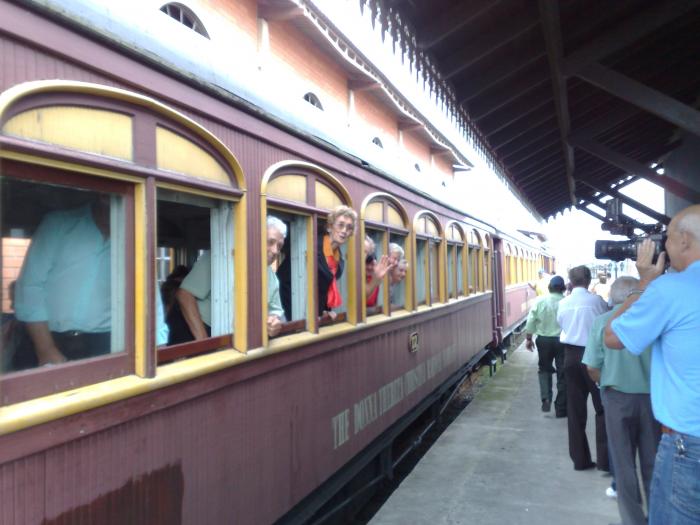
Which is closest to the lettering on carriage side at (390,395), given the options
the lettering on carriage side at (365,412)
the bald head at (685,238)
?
the lettering on carriage side at (365,412)

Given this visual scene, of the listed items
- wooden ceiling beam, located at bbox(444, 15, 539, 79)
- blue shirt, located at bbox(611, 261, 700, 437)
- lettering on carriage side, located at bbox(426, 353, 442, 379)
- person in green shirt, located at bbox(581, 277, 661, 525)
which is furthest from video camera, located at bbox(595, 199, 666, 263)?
lettering on carriage side, located at bbox(426, 353, 442, 379)

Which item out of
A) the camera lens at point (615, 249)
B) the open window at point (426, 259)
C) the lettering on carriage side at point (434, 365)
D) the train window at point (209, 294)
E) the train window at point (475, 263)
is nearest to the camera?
the train window at point (209, 294)

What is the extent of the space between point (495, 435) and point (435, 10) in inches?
149

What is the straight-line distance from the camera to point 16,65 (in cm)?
167

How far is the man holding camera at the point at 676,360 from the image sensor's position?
1.98 meters

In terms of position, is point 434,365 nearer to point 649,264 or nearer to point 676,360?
point 649,264

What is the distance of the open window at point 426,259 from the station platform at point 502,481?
1.33m

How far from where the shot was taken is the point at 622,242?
386 centimetres

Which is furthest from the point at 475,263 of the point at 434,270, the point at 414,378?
the point at 414,378

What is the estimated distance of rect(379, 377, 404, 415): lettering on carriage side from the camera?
445 centimetres

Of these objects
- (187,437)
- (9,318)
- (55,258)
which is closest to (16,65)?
(55,258)

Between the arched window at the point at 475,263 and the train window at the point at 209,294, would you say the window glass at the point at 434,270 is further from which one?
the train window at the point at 209,294

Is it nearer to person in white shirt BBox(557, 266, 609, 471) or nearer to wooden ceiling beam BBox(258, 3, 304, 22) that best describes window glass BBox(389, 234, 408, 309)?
person in white shirt BBox(557, 266, 609, 471)

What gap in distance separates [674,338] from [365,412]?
7.95 ft
